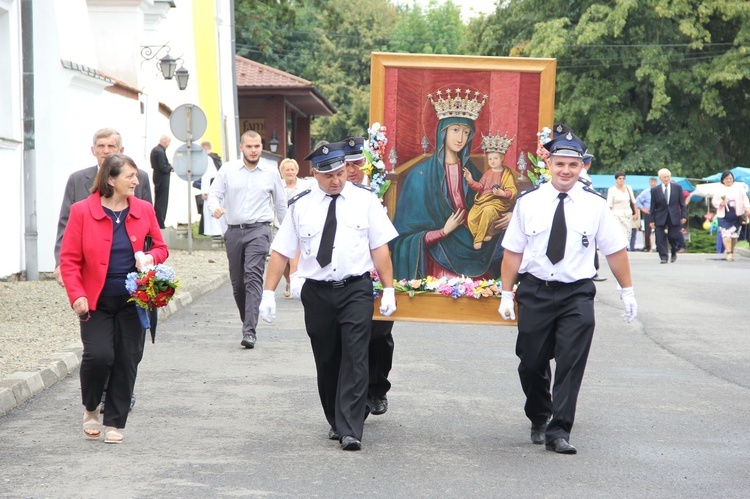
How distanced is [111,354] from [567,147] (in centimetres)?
288

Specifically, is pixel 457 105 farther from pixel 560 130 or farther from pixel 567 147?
pixel 567 147

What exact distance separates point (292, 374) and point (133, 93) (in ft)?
45.0

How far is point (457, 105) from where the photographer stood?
26.7 feet

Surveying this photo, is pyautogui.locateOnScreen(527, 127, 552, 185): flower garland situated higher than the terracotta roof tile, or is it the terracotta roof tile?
the terracotta roof tile

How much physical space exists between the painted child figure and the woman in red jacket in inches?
81.4

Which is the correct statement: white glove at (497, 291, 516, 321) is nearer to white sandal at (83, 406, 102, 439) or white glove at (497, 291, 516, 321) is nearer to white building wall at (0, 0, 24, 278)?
white sandal at (83, 406, 102, 439)

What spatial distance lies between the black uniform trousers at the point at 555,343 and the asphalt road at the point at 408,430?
24cm

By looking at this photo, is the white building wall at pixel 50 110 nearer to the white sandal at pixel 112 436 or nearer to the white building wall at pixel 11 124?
the white building wall at pixel 11 124

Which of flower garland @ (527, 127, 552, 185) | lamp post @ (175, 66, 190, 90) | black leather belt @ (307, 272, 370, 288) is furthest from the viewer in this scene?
lamp post @ (175, 66, 190, 90)

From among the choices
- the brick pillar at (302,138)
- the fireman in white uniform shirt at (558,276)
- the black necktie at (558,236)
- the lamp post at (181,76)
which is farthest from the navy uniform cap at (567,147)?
the brick pillar at (302,138)

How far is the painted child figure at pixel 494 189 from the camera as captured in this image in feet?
26.7

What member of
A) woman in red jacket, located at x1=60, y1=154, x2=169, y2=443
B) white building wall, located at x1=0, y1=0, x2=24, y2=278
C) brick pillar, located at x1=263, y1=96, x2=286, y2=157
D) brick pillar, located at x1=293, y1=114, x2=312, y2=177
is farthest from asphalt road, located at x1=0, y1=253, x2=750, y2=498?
brick pillar, located at x1=293, y1=114, x2=312, y2=177

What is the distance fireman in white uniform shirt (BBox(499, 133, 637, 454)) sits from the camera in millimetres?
7188

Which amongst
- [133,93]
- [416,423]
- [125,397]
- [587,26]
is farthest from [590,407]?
[587,26]
